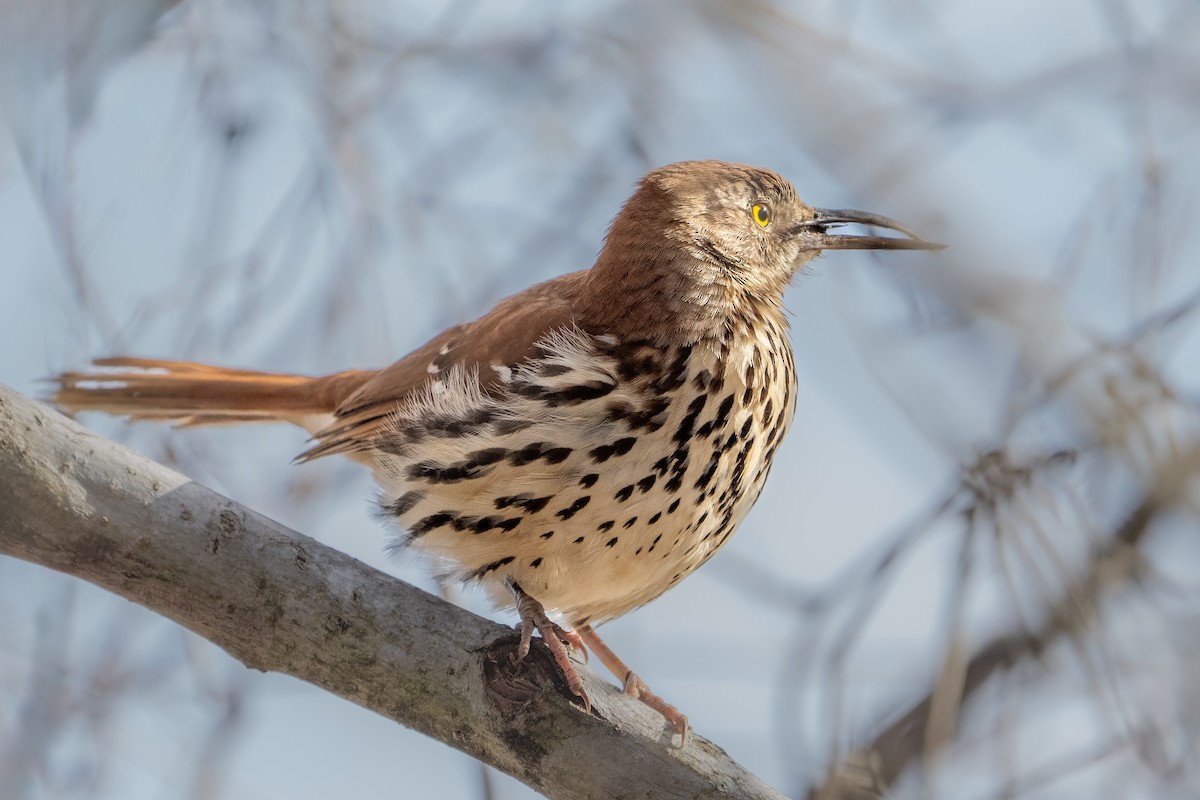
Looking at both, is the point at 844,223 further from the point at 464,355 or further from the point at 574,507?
the point at 574,507

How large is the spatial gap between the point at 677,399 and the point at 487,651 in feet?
2.92

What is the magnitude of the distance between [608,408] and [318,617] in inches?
37.1

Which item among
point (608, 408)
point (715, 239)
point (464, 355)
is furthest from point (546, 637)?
point (715, 239)

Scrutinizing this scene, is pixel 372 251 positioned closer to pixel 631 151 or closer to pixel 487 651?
pixel 631 151

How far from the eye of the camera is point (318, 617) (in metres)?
2.32

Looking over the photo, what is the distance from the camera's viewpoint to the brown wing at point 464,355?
326 cm

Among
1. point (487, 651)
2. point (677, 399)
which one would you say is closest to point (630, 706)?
point (487, 651)

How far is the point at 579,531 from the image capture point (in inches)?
117

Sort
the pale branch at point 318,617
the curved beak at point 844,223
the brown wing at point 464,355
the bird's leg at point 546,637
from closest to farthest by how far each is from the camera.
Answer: the pale branch at point 318,617 → the bird's leg at point 546,637 → the brown wing at point 464,355 → the curved beak at point 844,223

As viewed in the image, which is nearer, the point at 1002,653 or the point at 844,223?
the point at 844,223

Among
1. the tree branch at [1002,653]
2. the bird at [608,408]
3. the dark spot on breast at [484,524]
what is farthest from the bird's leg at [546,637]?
the tree branch at [1002,653]

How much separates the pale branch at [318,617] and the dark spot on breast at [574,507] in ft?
1.66

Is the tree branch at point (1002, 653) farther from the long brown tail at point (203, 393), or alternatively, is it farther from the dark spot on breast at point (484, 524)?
the long brown tail at point (203, 393)

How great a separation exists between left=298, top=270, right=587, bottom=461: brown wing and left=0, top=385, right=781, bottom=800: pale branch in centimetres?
95
